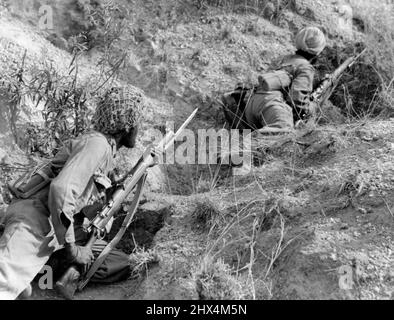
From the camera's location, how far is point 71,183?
4.56 metres

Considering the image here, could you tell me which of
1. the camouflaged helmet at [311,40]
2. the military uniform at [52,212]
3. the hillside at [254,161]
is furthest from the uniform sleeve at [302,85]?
the military uniform at [52,212]

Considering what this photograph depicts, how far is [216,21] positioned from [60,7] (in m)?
1.66

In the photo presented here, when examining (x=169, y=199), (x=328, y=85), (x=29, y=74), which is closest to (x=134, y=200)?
(x=169, y=199)

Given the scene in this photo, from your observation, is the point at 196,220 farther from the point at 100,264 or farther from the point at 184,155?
the point at 184,155

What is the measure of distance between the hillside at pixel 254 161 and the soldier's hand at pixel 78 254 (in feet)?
1.08

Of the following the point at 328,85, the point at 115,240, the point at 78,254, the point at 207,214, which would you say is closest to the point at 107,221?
the point at 115,240

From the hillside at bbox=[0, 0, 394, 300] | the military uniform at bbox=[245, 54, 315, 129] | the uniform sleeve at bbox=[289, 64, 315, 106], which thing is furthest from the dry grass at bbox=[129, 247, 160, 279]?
the uniform sleeve at bbox=[289, 64, 315, 106]

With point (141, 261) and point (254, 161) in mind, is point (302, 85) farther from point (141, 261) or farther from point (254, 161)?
point (141, 261)

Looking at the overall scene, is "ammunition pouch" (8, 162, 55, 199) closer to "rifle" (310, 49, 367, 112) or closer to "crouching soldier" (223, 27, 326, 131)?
"crouching soldier" (223, 27, 326, 131)

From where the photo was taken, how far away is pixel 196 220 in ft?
17.7

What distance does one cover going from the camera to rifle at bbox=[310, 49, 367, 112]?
23.2ft

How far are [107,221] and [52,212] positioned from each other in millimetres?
583

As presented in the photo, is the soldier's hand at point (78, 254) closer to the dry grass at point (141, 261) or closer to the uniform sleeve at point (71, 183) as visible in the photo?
the uniform sleeve at point (71, 183)

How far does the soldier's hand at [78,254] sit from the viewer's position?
15.6 feet
